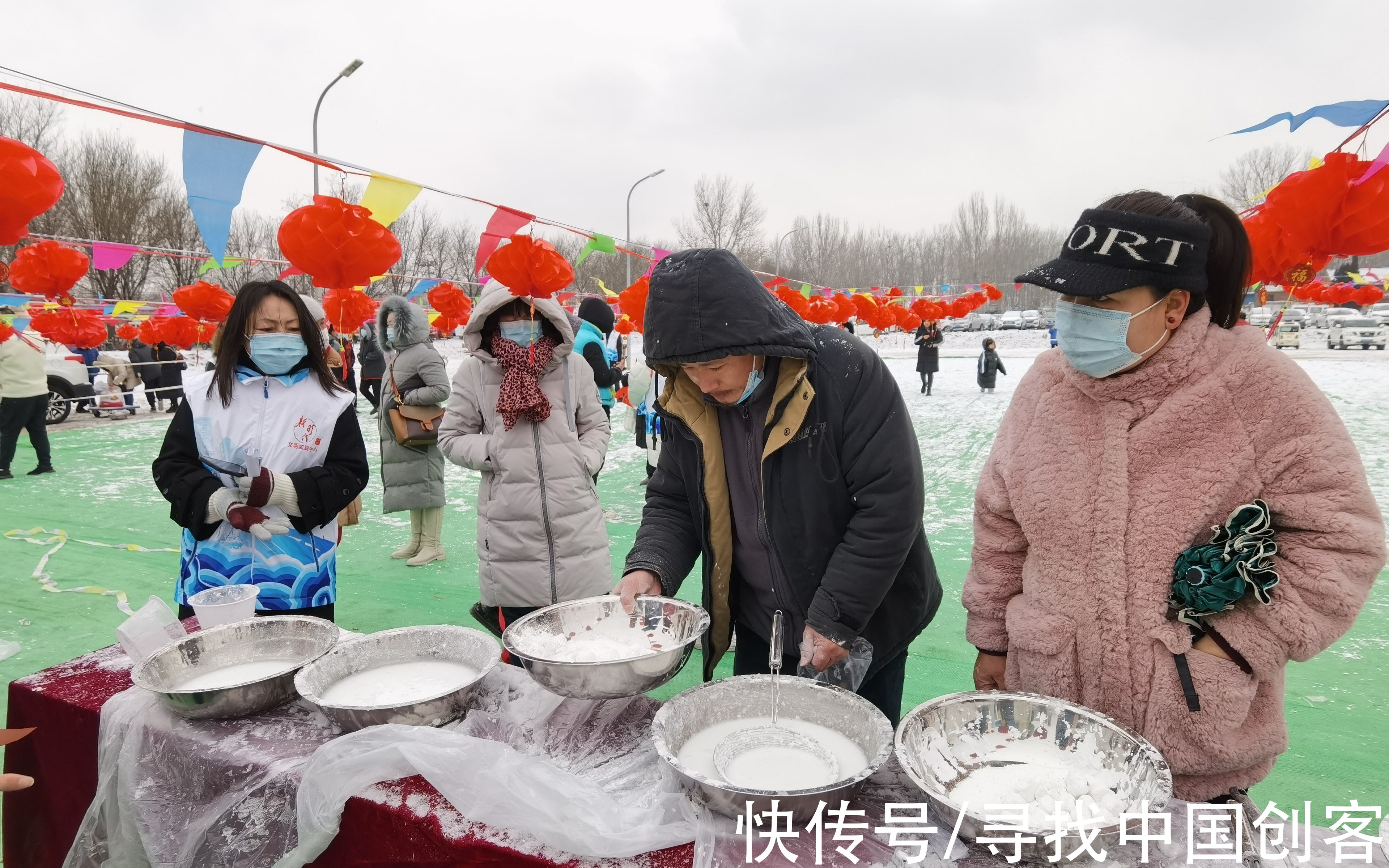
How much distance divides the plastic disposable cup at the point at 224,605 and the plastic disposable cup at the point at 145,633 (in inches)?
2.6

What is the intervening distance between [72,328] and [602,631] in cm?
1043

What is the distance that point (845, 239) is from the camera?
48781 mm

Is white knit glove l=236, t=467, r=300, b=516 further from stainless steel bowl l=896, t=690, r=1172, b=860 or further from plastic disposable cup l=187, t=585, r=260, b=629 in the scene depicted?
stainless steel bowl l=896, t=690, r=1172, b=860

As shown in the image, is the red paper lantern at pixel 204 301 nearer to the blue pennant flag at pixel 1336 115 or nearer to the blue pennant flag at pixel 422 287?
the blue pennant flag at pixel 422 287

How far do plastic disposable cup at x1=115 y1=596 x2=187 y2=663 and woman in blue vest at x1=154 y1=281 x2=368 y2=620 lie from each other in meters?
0.42

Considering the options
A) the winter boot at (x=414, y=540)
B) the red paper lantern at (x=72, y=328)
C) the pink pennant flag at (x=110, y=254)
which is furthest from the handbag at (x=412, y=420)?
the red paper lantern at (x=72, y=328)

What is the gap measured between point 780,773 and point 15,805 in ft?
6.24

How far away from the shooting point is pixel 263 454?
229 centimetres

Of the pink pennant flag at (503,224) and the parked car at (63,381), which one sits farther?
the parked car at (63,381)

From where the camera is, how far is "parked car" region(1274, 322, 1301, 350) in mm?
20500

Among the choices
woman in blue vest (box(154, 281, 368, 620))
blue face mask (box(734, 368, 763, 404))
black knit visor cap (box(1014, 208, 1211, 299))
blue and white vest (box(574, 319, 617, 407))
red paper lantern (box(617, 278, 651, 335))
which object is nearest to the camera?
black knit visor cap (box(1014, 208, 1211, 299))

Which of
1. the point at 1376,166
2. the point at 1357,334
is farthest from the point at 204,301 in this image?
the point at 1357,334

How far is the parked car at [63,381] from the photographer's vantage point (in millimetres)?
11672

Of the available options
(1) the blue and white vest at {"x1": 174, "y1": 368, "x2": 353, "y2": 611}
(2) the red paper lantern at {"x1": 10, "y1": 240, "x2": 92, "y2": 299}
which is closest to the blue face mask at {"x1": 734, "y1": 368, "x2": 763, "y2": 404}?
(1) the blue and white vest at {"x1": 174, "y1": 368, "x2": 353, "y2": 611}
